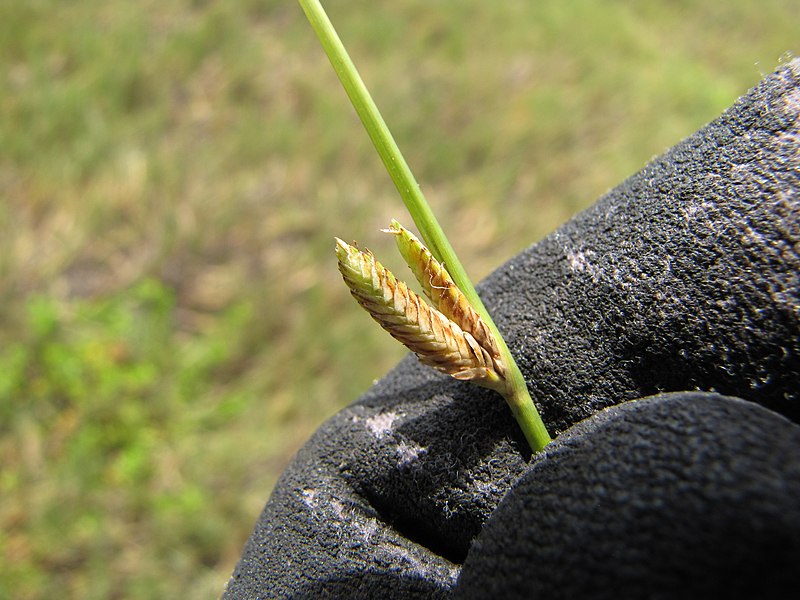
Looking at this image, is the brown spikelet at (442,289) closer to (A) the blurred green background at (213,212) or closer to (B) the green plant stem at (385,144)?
(B) the green plant stem at (385,144)

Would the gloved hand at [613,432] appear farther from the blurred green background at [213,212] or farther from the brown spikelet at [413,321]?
the blurred green background at [213,212]

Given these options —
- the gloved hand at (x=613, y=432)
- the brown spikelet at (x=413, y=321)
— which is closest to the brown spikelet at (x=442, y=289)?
the brown spikelet at (x=413, y=321)

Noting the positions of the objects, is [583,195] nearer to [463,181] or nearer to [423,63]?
[463,181]

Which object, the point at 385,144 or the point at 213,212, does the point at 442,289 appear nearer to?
the point at 385,144

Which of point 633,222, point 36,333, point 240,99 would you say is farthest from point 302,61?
point 633,222

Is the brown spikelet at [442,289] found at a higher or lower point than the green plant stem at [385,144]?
lower

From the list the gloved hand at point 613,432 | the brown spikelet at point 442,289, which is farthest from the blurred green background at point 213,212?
the brown spikelet at point 442,289

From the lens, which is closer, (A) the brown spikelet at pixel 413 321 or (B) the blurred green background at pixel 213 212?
(A) the brown spikelet at pixel 413 321
